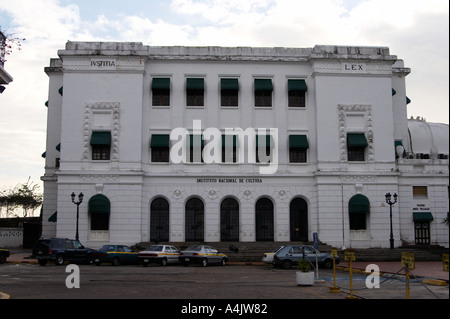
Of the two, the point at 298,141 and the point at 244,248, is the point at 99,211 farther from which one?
the point at 298,141

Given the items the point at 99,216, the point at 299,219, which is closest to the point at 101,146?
the point at 99,216

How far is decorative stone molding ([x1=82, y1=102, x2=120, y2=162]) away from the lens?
136 feet

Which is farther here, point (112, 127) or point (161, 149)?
point (161, 149)

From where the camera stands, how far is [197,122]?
4259 cm

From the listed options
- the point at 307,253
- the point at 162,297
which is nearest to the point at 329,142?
the point at 307,253

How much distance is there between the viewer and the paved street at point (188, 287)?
17.9 m

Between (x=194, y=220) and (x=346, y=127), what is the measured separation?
14267 millimetres

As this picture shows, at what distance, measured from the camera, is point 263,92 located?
143 ft

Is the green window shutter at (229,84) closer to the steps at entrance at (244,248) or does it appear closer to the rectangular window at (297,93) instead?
the rectangular window at (297,93)

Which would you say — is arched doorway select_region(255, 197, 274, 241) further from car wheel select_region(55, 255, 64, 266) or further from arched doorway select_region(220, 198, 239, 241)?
car wheel select_region(55, 255, 64, 266)

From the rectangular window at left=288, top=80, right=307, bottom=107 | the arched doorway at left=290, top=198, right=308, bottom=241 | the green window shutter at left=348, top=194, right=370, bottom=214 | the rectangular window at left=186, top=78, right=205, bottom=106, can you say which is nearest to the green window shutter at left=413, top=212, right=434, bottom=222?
the green window shutter at left=348, top=194, right=370, bottom=214

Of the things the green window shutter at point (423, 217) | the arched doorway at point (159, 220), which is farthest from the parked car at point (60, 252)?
the green window shutter at point (423, 217)
